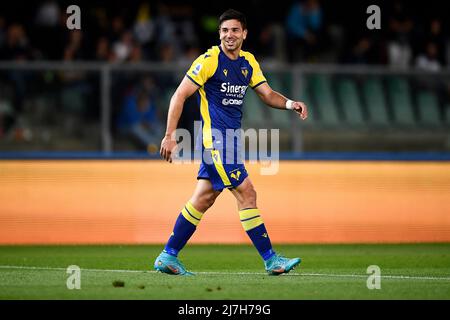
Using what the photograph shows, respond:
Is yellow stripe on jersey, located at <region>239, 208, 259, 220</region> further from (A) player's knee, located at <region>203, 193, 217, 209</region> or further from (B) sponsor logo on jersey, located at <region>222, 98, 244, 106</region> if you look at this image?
(B) sponsor logo on jersey, located at <region>222, 98, 244, 106</region>

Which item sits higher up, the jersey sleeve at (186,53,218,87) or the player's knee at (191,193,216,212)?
the jersey sleeve at (186,53,218,87)

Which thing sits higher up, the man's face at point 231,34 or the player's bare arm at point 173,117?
the man's face at point 231,34

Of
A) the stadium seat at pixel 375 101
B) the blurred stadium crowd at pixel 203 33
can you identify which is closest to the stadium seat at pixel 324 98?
the stadium seat at pixel 375 101

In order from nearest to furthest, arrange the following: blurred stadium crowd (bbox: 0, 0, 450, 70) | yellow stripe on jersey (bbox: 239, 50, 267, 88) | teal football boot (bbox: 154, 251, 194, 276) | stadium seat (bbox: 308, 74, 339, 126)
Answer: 1. teal football boot (bbox: 154, 251, 194, 276)
2. yellow stripe on jersey (bbox: 239, 50, 267, 88)
3. stadium seat (bbox: 308, 74, 339, 126)
4. blurred stadium crowd (bbox: 0, 0, 450, 70)

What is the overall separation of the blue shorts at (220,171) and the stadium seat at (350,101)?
6357 mm

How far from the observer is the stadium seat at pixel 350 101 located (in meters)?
16.2

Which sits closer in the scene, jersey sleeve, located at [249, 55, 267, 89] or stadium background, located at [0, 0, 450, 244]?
jersey sleeve, located at [249, 55, 267, 89]

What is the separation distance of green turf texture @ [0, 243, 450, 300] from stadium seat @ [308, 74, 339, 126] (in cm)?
216

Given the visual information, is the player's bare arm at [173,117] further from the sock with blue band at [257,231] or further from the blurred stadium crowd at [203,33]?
the blurred stadium crowd at [203,33]

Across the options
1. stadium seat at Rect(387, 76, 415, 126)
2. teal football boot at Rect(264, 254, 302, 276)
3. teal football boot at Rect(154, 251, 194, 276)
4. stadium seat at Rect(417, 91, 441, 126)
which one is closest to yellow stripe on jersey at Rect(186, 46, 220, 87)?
teal football boot at Rect(154, 251, 194, 276)

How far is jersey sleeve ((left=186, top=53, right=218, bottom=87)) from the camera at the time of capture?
9984 millimetres

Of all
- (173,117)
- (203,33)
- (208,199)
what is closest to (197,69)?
(173,117)
